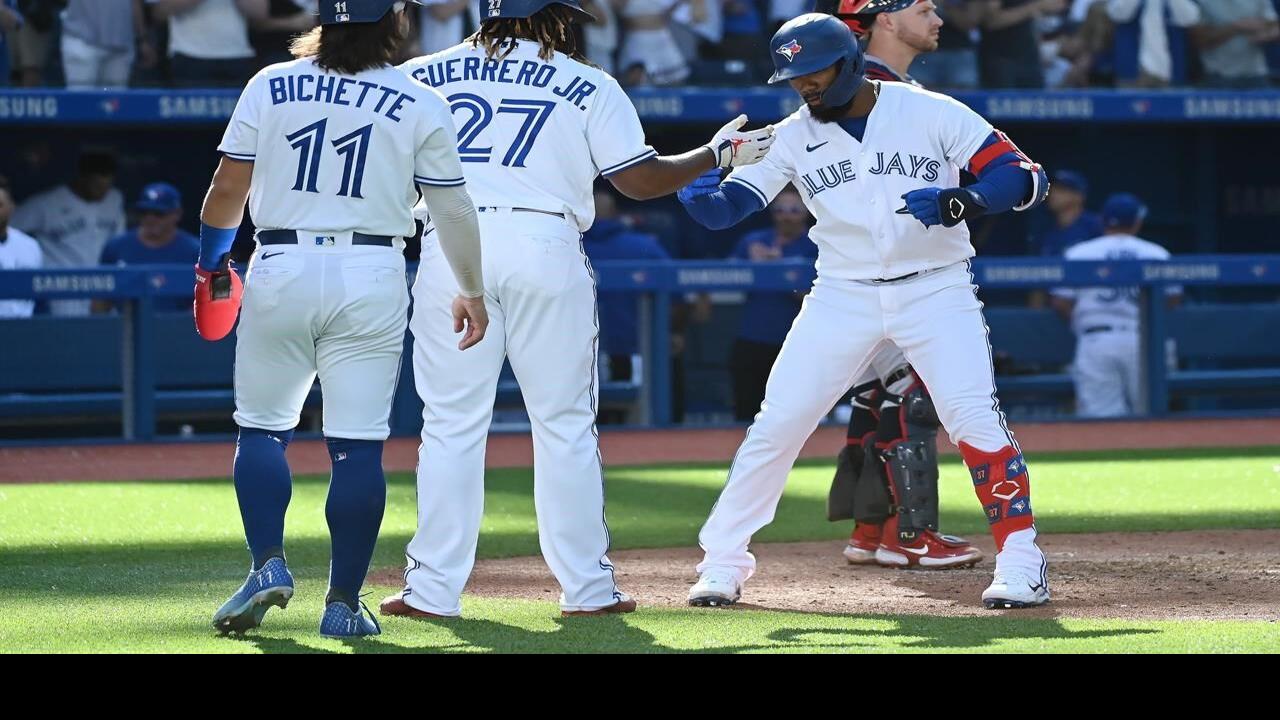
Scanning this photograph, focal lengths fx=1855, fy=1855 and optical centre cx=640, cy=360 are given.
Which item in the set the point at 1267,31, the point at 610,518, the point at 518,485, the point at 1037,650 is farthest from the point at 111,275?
the point at 1267,31

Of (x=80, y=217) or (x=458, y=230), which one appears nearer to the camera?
(x=458, y=230)

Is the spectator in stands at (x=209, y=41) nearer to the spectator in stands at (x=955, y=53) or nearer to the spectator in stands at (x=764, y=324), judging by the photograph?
the spectator in stands at (x=764, y=324)

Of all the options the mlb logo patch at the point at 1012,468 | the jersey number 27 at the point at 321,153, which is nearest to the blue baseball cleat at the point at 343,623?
the jersey number 27 at the point at 321,153

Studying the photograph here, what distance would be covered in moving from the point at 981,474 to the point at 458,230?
5.71 ft

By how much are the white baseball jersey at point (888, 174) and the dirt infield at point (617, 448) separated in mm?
4886

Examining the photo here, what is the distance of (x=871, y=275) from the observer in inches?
213

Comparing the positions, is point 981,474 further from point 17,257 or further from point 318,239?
point 17,257

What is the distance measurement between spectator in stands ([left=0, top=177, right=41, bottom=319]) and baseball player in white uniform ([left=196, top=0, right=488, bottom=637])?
7.00 metres

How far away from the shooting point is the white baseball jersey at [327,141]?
448 cm

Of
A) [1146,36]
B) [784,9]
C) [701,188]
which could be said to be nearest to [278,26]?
[784,9]

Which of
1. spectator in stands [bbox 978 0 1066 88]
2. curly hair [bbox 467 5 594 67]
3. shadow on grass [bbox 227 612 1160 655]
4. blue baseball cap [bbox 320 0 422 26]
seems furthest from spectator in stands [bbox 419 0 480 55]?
shadow on grass [bbox 227 612 1160 655]

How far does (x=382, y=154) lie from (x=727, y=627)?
59.0 inches

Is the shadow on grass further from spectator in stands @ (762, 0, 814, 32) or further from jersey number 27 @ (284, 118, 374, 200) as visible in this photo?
spectator in stands @ (762, 0, 814, 32)

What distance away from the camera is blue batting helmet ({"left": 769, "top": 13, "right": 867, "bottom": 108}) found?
17.4 feet
